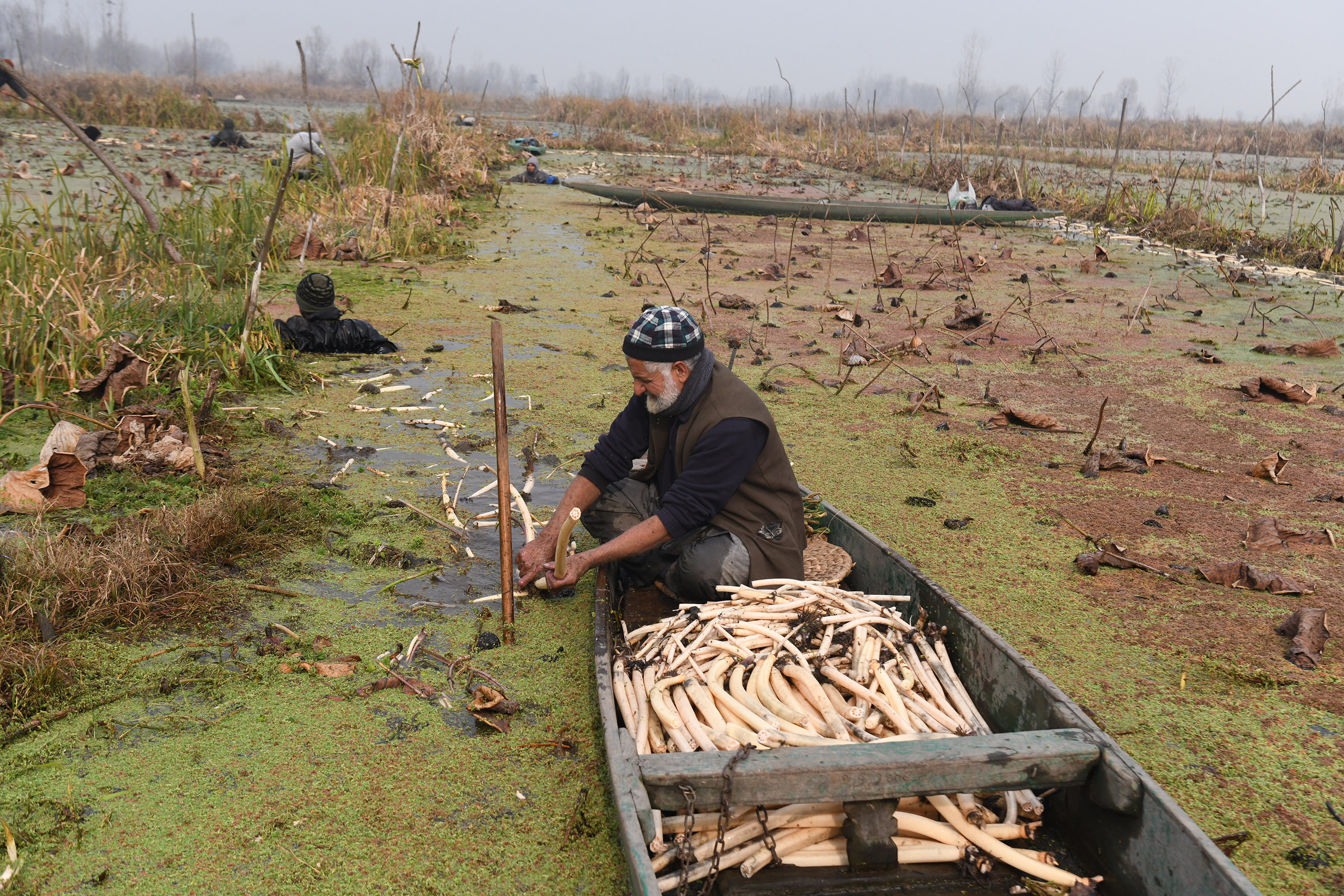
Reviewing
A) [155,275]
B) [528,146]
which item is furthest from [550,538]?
[528,146]

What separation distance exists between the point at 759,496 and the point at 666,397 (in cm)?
46

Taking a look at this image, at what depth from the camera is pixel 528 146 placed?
22.1 m

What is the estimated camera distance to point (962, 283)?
33.4ft

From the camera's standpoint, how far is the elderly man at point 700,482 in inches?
118

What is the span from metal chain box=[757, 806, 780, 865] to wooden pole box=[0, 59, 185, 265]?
4.86m

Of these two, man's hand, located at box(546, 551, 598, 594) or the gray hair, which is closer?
the gray hair

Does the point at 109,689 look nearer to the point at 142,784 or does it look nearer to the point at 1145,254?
the point at 142,784

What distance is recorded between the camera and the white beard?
3.04 metres

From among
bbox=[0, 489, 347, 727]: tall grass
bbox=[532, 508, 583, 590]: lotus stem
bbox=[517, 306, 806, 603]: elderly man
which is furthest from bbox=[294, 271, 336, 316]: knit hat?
bbox=[532, 508, 583, 590]: lotus stem

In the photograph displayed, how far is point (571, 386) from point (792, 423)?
5.05ft

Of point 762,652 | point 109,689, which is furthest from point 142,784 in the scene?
point 762,652

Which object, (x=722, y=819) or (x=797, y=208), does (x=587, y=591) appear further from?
(x=797, y=208)

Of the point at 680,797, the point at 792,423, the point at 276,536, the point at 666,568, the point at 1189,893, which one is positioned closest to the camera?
the point at 1189,893

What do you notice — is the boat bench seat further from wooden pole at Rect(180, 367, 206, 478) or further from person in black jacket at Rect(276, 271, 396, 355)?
person in black jacket at Rect(276, 271, 396, 355)
